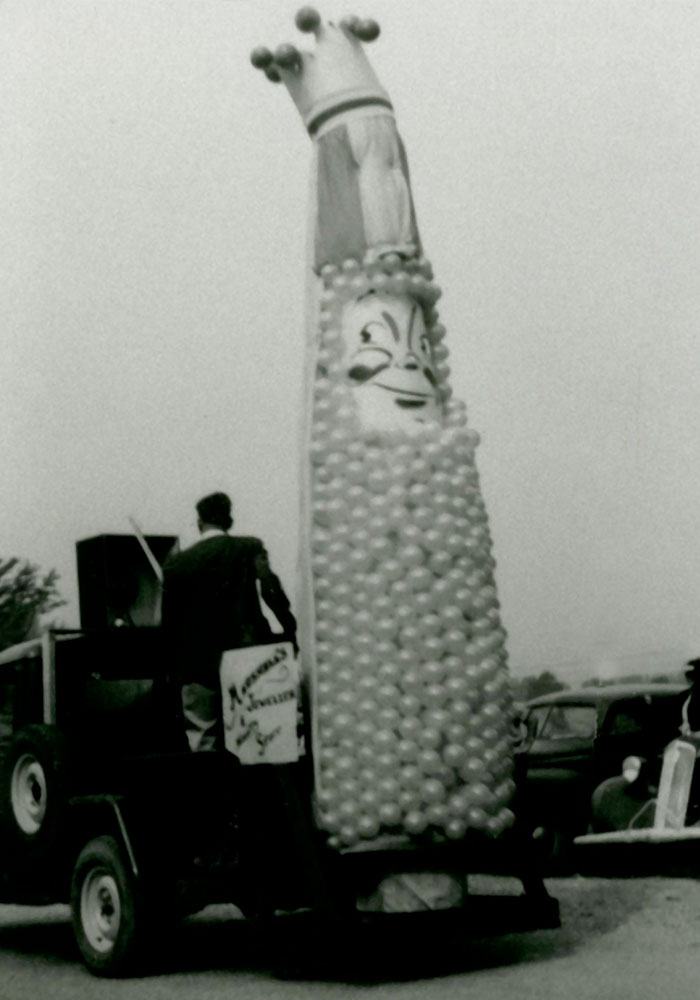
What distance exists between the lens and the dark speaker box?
396 inches

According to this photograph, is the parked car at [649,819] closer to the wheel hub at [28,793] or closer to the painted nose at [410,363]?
the painted nose at [410,363]

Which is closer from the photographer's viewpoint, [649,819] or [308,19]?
[308,19]

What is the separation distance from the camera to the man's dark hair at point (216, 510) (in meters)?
9.30

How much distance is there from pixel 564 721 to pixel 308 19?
6671mm

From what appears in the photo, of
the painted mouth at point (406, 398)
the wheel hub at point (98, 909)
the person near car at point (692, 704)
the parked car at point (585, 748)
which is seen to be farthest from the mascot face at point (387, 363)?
the parked car at point (585, 748)

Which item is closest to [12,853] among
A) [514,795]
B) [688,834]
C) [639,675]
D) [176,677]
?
[176,677]

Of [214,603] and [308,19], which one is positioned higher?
[308,19]

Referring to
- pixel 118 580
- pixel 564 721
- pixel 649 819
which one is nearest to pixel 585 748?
pixel 564 721

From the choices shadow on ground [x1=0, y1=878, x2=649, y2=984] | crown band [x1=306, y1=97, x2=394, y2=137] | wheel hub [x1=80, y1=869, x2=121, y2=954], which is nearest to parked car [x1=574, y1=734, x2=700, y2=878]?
shadow on ground [x1=0, y1=878, x2=649, y2=984]

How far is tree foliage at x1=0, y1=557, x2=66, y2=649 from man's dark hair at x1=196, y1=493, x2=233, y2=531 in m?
22.6

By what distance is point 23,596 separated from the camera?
32781 millimetres

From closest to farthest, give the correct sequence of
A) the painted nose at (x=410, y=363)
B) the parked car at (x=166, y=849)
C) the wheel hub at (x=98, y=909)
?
the parked car at (x=166, y=849), the wheel hub at (x=98, y=909), the painted nose at (x=410, y=363)

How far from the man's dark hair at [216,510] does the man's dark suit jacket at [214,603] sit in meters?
0.17

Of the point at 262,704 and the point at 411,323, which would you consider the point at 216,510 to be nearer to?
the point at 262,704
